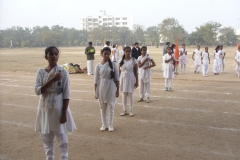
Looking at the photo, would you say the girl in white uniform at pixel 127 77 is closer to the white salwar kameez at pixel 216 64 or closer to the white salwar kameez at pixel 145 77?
the white salwar kameez at pixel 145 77

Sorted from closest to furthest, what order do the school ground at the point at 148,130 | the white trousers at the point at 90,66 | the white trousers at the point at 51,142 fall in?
1. the white trousers at the point at 51,142
2. the school ground at the point at 148,130
3. the white trousers at the point at 90,66

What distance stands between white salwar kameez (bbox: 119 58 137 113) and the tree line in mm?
52644

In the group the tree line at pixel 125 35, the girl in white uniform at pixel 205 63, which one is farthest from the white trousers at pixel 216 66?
the tree line at pixel 125 35

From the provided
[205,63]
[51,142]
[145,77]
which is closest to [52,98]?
[51,142]

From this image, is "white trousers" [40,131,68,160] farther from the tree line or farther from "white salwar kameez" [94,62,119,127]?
the tree line

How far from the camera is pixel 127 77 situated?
22.5 feet

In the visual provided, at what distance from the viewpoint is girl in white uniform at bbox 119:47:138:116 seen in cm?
678

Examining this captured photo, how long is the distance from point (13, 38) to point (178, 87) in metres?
72.7

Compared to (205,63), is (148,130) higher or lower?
lower

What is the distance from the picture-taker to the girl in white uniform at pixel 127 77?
6.78 m

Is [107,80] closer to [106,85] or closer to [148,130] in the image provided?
[106,85]

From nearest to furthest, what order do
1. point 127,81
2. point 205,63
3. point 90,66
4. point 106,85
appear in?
point 106,85 → point 127,81 → point 205,63 → point 90,66

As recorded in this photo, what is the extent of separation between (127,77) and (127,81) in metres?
0.12

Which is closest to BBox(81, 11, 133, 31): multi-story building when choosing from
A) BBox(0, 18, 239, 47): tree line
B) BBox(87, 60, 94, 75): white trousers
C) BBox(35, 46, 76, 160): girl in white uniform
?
BBox(0, 18, 239, 47): tree line
